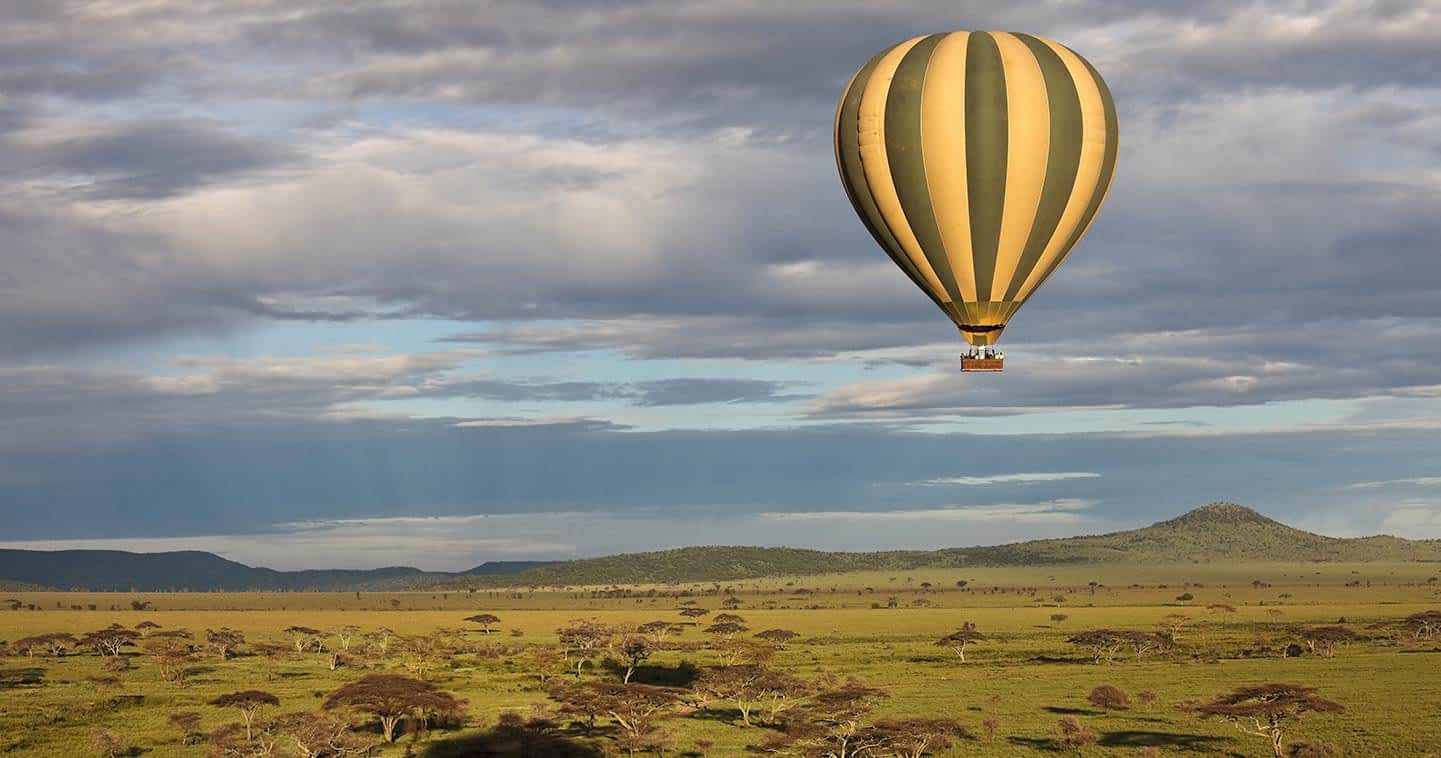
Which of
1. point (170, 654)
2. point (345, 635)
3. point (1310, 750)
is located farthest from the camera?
point (345, 635)

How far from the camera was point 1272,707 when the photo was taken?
50812mm

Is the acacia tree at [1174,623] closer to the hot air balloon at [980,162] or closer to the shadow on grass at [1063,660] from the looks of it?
the shadow on grass at [1063,660]

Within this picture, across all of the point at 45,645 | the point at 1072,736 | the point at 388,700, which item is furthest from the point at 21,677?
the point at 1072,736

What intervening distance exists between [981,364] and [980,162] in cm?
559

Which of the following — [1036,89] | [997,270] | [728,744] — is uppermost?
[1036,89]

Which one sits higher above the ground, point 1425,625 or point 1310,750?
point 1425,625

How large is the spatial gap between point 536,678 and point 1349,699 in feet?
129

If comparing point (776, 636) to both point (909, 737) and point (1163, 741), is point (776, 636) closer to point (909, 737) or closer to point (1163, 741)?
point (1163, 741)

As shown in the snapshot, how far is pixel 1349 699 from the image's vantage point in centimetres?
6328

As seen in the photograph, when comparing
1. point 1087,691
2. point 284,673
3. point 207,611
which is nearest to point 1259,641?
point 1087,691

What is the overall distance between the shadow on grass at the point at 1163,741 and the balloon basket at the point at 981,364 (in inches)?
752

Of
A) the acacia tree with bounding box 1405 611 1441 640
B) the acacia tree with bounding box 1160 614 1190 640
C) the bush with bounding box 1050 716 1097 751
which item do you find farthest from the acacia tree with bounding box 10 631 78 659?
the acacia tree with bounding box 1405 611 1441 640

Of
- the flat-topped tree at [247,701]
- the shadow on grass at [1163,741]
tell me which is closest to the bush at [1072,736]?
the shadow on grass at [1163,741]

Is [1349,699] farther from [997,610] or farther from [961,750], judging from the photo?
[997,610]
